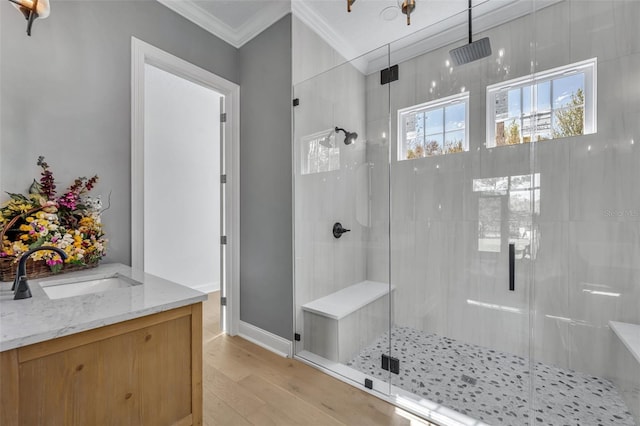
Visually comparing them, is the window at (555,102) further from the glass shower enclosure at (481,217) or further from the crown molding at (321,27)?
the crown molding at (321,27)

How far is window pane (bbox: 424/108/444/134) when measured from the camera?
7.68 ft

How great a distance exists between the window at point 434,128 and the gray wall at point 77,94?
2.11m

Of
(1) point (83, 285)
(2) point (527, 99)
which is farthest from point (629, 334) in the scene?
(1) point (83, 285)

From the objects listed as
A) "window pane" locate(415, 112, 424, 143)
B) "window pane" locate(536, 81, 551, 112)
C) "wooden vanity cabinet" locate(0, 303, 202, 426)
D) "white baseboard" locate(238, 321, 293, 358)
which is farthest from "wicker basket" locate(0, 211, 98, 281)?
"window pane" locate(536, 81, 551, 112)

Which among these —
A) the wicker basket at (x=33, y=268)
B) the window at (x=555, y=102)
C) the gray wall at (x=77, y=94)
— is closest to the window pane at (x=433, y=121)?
the window at (x=555, y=102)

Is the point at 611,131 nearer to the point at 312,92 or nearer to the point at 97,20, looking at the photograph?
the point at 312,92

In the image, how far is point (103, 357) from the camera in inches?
36.9

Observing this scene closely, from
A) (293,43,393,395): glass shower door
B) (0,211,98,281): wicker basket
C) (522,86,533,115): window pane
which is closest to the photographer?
(0,211,98,281): wicker basket

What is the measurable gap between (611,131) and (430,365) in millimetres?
1957

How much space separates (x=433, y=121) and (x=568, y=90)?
86 centimetres

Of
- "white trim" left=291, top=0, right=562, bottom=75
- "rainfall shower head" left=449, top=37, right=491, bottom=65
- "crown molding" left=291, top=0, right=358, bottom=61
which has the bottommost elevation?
"rainfall shower head" left=449, top=37, right=491, bottom=65

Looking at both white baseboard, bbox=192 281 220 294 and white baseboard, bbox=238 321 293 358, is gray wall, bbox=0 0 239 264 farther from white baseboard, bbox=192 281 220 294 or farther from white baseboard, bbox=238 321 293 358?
white baseboard, bbox=192 281 220 294

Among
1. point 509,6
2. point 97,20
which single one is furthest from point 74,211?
point 509,6

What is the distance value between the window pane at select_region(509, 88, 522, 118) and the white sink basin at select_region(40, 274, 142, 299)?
8.88 ft
